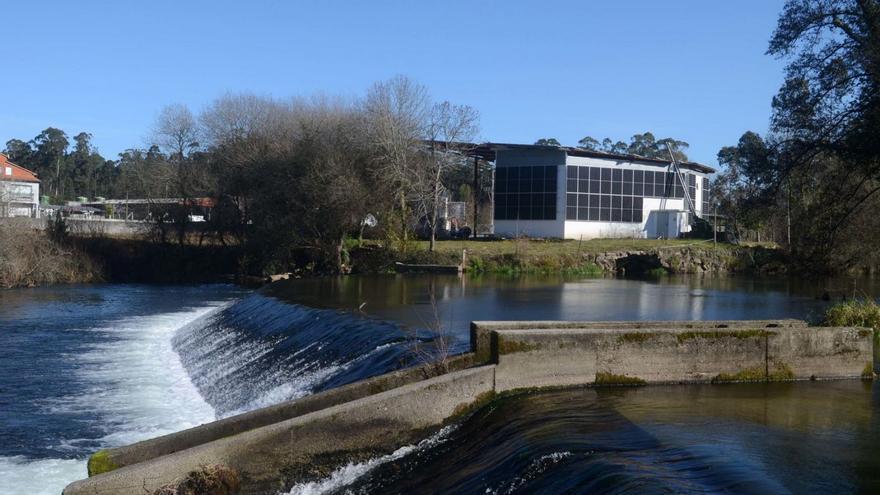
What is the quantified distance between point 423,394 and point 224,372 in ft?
33.5

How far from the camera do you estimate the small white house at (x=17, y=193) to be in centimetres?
4949

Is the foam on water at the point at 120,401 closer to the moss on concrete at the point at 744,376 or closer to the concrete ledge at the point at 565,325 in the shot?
the concrete ledge at the point at 565,325

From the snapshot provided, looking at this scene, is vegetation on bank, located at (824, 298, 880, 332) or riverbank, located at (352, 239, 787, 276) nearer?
vegetation on bank, located at (824, 298, 880, 332)

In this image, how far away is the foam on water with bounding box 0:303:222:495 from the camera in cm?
1275

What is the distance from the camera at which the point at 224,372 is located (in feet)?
66.0

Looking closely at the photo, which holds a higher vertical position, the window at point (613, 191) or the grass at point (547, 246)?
the window at point (613, 191)

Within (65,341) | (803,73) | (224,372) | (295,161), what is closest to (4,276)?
(295,161)

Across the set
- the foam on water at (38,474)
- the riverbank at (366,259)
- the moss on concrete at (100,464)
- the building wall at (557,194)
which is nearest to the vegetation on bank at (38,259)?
the riverbank at (366,259)

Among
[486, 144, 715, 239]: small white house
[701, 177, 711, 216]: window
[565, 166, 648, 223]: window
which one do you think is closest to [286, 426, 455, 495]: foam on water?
[486, 144, 715, 239]: small white house

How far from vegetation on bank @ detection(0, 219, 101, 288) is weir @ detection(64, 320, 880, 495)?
123 feet

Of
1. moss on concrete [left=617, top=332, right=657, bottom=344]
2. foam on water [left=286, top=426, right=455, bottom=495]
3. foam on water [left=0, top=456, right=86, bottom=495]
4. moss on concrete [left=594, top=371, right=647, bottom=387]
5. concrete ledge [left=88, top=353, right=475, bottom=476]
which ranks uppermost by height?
moss on concrete [left=617, top=332, right=657, bottom=344]

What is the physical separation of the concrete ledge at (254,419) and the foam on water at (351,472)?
136cm

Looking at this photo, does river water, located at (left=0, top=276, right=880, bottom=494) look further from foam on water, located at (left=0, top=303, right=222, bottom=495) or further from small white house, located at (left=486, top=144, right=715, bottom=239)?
small white house, located at (left=486, top=144, right=715, bottom=239)

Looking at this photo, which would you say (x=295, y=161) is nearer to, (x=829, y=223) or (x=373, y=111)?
(x=373, y=111)
